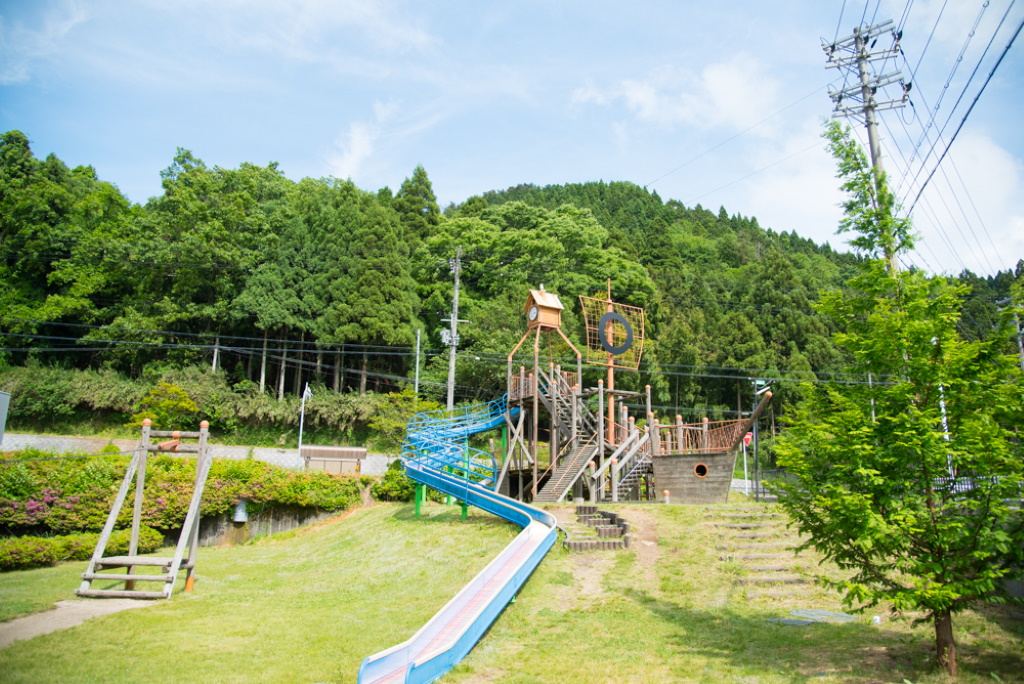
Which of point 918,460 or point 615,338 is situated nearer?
point 918,460

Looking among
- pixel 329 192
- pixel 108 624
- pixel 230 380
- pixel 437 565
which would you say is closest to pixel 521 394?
pixel 437 565

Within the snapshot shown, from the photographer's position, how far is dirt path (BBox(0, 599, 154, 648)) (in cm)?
796

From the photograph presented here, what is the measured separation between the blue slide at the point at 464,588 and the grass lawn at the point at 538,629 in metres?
0.28

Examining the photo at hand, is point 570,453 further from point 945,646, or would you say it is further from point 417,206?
point 417,206

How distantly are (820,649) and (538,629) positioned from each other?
3447 millimetres

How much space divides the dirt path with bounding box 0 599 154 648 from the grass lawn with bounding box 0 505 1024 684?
0.91ft

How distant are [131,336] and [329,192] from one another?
21.4 meters

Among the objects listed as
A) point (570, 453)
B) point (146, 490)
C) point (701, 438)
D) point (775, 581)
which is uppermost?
point (701, 438)

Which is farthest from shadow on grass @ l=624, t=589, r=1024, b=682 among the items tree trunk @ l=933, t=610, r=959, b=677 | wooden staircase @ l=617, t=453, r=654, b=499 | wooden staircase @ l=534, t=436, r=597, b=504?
wooden staircase @ l=617, t=453, r=654, b=499

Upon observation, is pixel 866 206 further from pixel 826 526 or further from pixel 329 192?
pixel 329 192

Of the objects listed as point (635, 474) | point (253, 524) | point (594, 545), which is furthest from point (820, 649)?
point (253, 524)

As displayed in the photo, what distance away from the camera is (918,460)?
265 inches

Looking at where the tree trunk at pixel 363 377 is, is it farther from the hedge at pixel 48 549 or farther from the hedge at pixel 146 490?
the hedge at pixel 48 549

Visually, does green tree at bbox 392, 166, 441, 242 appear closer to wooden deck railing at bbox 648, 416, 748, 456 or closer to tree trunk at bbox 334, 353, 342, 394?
tree trunk at bbox 334, 353, 342, 394
